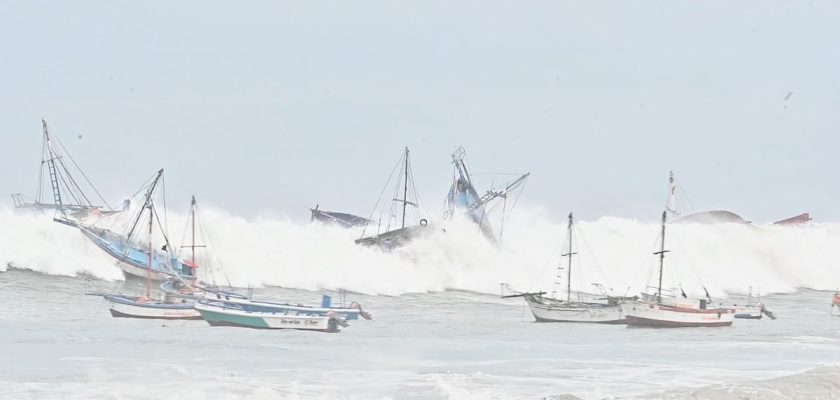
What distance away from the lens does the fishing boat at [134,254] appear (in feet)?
219

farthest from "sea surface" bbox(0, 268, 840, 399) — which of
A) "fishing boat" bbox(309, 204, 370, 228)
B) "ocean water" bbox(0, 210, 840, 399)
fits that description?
"fishing boat" bbox(309, 204, 370, 228)

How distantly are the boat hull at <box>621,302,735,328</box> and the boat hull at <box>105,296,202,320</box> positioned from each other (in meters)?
20.8

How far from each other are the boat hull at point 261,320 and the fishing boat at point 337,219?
1698 inches

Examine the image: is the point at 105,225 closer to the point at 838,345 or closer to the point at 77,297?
the point at 77,297

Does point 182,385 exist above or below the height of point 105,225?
below

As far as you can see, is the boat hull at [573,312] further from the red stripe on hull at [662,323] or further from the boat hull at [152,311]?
the boat hull at [152,311]

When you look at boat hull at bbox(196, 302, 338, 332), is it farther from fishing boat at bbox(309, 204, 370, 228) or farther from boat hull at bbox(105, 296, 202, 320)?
fishing boat at bbox(309, 204, 370, 228)

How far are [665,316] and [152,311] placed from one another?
24.1 metres

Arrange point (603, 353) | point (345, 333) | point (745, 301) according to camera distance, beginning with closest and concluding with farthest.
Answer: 1. point (603, 353)
2. point (345, 333)
3. point (745, 301)

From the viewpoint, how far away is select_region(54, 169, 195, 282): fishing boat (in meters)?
66.6

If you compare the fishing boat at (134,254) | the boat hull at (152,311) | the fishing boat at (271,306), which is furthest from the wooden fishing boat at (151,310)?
the fishing boat at (134,254)

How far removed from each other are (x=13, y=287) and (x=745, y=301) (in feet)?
170

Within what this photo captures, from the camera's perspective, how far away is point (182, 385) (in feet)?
79.7

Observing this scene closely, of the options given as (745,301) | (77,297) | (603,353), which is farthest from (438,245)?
(603,353)
